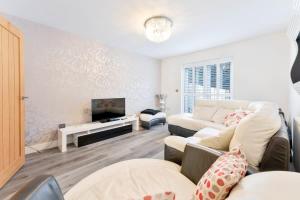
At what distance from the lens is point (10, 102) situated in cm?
199

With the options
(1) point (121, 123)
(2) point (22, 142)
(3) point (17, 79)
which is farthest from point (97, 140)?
(3) point (17, 79)

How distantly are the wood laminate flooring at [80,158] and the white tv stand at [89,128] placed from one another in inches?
8.6

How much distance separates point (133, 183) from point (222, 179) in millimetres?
724

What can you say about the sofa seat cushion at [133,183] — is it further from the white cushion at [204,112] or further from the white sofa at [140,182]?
the white cushion at [204,112]

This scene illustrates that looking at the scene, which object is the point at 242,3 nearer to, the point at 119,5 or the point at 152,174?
the point at 119,5

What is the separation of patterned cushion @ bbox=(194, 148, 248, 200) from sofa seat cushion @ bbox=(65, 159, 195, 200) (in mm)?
258

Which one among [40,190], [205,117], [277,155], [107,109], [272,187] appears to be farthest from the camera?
[107,109]

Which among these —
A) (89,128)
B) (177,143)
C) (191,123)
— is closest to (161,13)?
(177,143)

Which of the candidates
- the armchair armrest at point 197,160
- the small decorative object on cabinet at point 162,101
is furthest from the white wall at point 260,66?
the armchair armrest at point 197,160

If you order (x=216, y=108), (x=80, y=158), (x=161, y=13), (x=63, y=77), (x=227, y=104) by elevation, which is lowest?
(x=80, y=158)

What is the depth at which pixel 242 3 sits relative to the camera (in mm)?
2129

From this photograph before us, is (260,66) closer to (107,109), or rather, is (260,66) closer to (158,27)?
(158,27)

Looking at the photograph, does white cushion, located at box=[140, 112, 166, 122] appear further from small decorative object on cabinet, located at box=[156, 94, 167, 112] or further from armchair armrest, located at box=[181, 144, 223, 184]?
armchair armrest, located at box=[181, 144, 223, 184]

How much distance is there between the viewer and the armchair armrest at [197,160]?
1.16m
